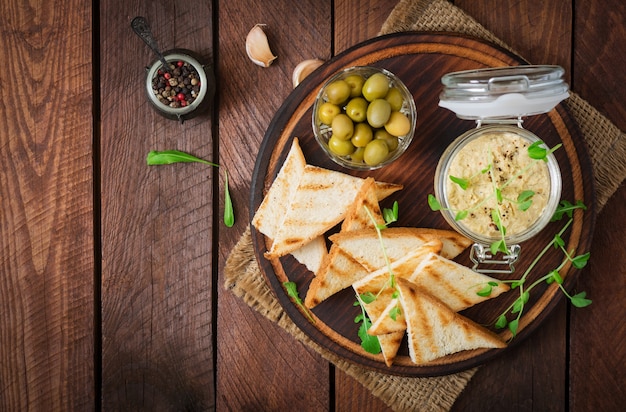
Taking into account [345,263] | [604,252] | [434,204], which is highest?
[434,204]

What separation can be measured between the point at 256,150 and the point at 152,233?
40 centimetres

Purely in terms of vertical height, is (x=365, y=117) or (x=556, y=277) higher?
(x=365, y=117)

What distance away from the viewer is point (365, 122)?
4.58 feet

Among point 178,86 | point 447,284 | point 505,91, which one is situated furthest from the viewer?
point 178,86

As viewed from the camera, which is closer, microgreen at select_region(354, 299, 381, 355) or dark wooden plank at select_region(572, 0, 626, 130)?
microgreen at select_region(354, 299, 381, 355)

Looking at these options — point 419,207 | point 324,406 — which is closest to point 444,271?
point 419,207

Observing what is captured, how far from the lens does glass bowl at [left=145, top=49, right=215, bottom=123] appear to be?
1570 mm

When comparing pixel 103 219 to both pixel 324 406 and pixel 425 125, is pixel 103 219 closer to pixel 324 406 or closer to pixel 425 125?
pixel 324 406

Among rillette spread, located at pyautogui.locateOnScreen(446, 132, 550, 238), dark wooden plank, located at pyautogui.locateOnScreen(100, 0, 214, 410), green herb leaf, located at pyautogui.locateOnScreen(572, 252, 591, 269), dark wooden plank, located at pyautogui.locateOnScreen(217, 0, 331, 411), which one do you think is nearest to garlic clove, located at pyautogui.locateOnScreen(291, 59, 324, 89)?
dark wooden plank, located at pyautogui.locateOnScreen(217, 0, 331, 411)

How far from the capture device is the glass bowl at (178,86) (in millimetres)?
1570

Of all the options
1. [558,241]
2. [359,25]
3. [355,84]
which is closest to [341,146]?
[355,84]

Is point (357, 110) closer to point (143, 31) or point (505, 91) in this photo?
point (505, 91)

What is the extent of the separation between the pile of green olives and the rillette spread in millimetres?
171

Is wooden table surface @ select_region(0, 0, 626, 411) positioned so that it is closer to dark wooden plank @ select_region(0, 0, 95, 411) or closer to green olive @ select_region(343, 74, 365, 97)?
dark wooden plank @ select_region(0, 0, 95, 411)
